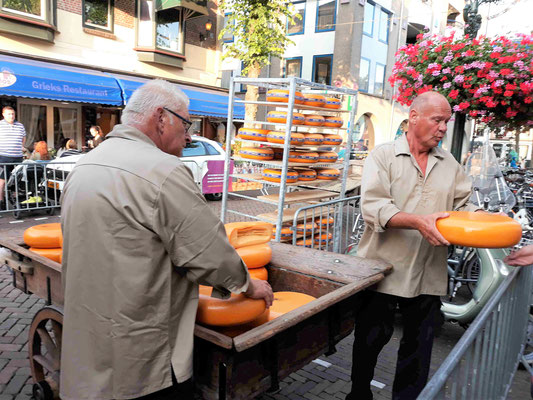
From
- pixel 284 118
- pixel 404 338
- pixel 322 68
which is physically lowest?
pixel 404 338

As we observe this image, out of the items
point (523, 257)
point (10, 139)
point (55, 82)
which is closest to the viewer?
point (523, 257)

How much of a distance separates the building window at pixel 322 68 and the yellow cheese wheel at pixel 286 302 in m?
19.8

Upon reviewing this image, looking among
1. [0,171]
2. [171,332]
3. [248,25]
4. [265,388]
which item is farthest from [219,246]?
[248,25]

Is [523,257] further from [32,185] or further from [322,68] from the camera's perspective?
[322,68]

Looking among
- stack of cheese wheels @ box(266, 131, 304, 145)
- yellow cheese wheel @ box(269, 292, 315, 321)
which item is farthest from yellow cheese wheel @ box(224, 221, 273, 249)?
stack of cheese wheels @ box(266, 131, 304, 145)

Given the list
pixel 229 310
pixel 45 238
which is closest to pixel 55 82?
pixel 45 238

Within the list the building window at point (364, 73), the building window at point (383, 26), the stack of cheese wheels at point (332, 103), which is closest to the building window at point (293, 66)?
the building window at point (364, 73)

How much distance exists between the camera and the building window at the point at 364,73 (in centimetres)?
2094

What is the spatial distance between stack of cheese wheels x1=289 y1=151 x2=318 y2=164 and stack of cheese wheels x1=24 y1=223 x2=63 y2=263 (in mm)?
3136

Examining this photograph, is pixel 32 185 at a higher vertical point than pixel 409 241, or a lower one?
lower

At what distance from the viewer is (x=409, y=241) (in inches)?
95.7

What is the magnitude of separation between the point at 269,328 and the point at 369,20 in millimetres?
22064

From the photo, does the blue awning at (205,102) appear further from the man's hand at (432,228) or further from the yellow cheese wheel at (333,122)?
the man's hand at (432,228)

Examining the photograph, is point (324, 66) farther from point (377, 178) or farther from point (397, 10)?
point (377, 178)
